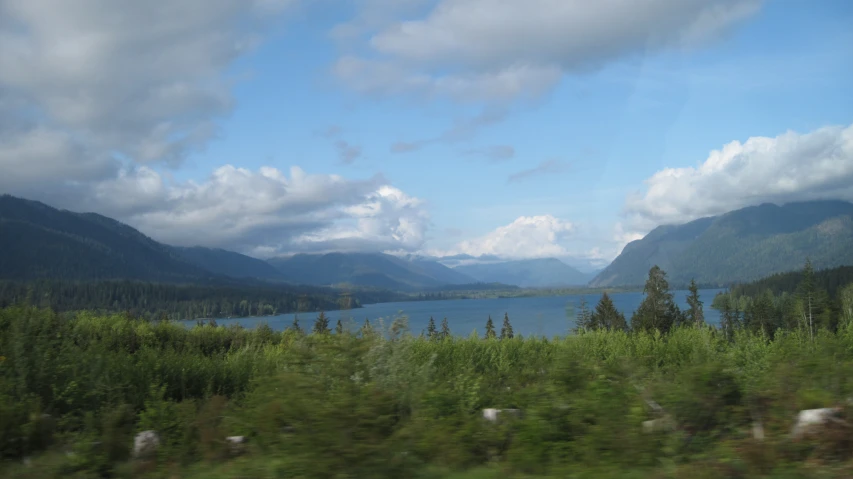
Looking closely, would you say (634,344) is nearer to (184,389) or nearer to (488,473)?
(488,473)

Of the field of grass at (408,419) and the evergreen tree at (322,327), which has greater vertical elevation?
the evergreen tree at (322,327)

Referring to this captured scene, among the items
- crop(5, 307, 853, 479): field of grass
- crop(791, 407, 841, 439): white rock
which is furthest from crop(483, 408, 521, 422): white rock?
crop(791, 407, 841, 439): white rock

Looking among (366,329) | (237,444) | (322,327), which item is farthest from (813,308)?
(237,444)

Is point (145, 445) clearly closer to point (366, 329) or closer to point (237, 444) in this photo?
point (237, 444)

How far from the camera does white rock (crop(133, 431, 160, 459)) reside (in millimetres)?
6633

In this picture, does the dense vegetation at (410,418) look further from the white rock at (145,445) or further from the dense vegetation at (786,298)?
the dense vegetation at (786,298)

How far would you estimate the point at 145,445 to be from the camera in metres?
6.77

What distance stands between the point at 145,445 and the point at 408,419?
3.11 metres

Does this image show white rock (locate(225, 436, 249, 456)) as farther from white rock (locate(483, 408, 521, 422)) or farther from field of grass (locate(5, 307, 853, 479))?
white rock (locate(483, 408, 521, 422))

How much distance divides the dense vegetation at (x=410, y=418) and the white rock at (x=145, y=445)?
0.09 metres

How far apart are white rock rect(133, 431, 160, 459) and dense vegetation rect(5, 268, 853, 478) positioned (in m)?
0.09

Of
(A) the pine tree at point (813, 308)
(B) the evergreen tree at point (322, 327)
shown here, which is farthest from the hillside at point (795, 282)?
(B) the evergreen tree at point (322, 327)

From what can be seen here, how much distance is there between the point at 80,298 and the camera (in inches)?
3472

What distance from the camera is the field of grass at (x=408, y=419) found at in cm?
543
